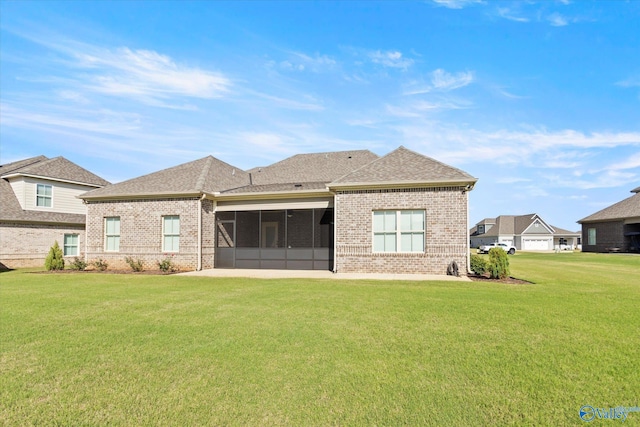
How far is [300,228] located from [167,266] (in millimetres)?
7800

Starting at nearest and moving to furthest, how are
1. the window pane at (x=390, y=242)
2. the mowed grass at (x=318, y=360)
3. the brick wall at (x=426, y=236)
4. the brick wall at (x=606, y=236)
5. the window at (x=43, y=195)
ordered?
the mowed grass at (x=318, y=360) → the brick wall at (x=426, y=236) → the window pane at (x=390, y=242) → the window at (x=43, y=195) → the brick wall at (x=606, y=236)

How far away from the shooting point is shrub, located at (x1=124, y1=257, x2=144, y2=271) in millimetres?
16867

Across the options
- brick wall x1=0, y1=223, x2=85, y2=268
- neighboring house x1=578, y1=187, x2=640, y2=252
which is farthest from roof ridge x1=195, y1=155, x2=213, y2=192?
neighboring house x1=578, y1=187, x2=640, y2=252

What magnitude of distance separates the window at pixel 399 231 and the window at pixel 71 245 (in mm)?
20210

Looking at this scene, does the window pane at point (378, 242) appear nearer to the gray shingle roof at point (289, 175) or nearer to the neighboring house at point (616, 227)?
the gray shingle roof at point (289, 175)

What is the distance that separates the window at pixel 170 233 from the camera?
56.1 ft

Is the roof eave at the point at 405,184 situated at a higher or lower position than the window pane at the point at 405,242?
higher

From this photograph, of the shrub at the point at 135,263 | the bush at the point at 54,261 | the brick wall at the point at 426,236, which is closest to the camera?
the brick wall at the point at 426,236

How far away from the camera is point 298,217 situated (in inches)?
835

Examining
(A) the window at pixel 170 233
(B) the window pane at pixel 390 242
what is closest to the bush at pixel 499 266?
(B) the window pane at pixel 390 242

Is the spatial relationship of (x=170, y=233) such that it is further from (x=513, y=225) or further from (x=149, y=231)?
(x=513, y=225)

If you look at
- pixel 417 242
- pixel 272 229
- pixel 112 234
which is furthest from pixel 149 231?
pixel 417 242

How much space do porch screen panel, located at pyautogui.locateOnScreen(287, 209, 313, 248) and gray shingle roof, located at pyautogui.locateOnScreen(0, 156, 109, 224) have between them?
14.3 meters

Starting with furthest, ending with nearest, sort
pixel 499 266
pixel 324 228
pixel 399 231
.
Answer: pixel 324 228 → pixel 399 231 → pixel 499 266
